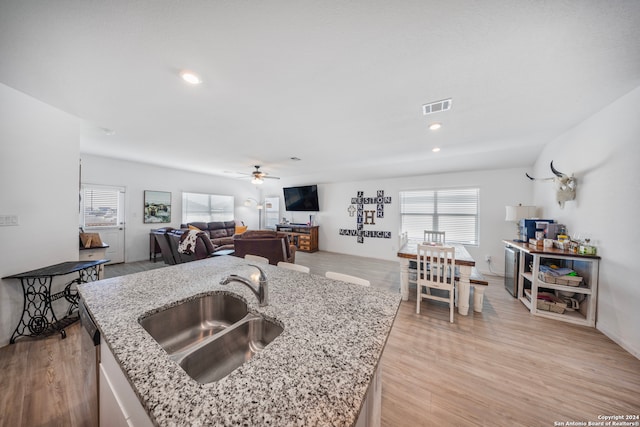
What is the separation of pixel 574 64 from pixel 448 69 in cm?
94

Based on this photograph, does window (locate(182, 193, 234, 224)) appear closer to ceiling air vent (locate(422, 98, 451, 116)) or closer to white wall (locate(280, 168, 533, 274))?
white wall (locate(280, 168, 533, 274))

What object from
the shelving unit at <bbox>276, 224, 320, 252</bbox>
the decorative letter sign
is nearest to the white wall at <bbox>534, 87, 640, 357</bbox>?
the decorative letter sign

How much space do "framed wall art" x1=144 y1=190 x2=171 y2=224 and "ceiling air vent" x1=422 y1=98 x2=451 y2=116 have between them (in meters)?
6.38

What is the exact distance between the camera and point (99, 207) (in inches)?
183

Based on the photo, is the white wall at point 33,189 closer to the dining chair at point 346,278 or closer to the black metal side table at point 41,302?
the black metal side table at point 41,302

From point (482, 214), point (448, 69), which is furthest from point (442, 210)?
point (448, 69)

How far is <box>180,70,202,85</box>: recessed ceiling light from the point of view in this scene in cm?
173

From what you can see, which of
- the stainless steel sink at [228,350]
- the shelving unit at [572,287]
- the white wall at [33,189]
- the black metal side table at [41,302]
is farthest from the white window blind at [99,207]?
the shelving unit at [572,287]

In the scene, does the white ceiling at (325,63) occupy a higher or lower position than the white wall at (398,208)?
higher

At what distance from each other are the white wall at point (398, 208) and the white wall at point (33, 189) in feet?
16.7

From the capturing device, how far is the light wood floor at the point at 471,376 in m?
1.41

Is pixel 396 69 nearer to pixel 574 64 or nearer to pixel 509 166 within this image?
pixel 574 64

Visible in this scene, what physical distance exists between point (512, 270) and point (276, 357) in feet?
13.8

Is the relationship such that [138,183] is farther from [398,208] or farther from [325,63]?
[398,208]
